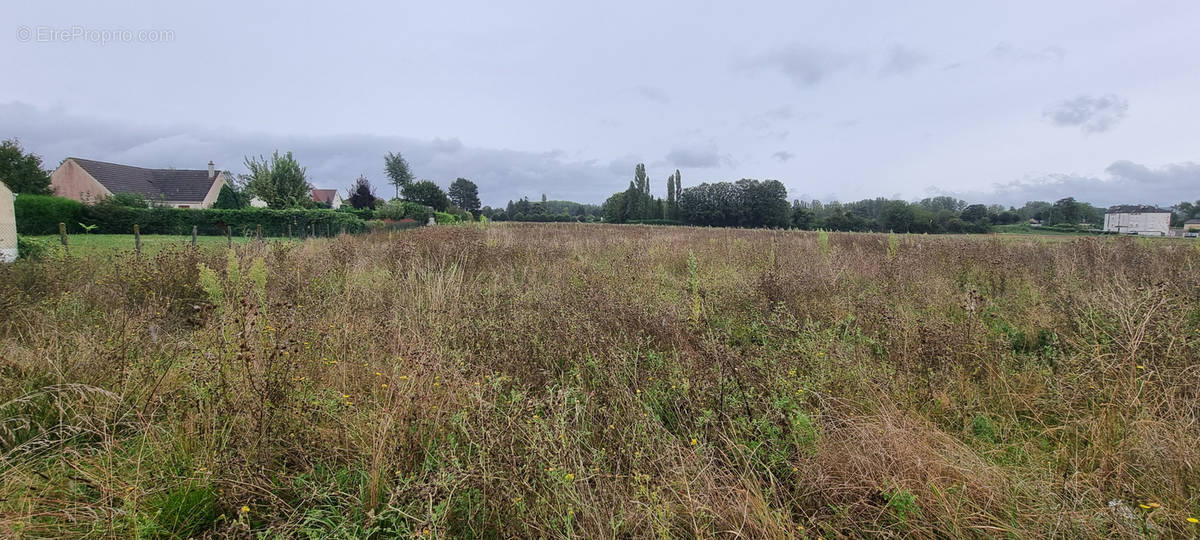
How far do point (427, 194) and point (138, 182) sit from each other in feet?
88.1

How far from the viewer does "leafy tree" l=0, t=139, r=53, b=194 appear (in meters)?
29.9

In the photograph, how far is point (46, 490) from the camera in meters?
1.94

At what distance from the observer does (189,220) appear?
23.9 metres

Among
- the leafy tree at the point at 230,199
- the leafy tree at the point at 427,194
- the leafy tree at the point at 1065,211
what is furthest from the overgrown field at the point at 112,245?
the leafy tree at the point at 1065,211

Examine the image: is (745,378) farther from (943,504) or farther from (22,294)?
(22,294)

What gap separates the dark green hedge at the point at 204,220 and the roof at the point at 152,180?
61.6 ft

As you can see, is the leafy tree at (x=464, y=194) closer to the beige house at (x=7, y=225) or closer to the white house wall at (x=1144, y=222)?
the beige house at (x=7, y=225)

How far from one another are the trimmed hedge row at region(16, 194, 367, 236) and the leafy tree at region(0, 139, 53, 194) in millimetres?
13805

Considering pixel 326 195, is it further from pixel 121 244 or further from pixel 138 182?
pixel 121 244

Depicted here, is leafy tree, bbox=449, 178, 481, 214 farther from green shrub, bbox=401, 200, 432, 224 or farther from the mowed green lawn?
the mowed green lawn

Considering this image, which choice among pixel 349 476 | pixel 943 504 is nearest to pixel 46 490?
pixel 349 476

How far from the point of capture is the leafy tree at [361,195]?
4644 centimetres

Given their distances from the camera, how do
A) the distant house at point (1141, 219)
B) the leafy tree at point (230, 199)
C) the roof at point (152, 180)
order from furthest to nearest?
the distant house at point (1141, 219), the roof at point (152, 180), the leafy tree at point (230, 199)

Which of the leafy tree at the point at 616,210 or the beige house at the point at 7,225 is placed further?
the leafy tree at the point at 616,210
